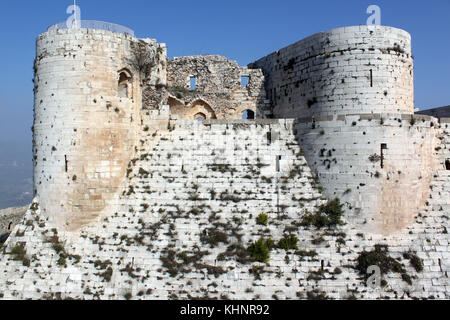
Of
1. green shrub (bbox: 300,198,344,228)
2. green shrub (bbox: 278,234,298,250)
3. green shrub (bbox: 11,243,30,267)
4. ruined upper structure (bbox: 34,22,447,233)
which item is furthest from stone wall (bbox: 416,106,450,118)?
green shrub (bbox: 11,243,30,267)

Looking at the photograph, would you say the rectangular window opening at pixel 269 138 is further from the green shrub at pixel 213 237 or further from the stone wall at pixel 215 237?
the green shrub at pixel 213 237

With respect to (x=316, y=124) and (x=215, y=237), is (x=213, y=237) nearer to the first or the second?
(x=215, y=237)

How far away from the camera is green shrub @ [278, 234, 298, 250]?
1302 centimetres

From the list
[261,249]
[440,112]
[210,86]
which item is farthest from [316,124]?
[440,112]

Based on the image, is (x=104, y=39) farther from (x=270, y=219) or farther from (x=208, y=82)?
(x=270, y=219)

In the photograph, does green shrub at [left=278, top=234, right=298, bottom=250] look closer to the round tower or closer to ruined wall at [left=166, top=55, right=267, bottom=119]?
the round tower

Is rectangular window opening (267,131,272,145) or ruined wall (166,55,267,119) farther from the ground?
ruined wall (166,55,267,119)

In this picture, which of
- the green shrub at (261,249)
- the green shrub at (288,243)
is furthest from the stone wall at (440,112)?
the green shrub at (261,249)

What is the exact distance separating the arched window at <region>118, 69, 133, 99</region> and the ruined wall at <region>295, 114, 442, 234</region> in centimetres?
793

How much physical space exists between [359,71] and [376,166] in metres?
3.67

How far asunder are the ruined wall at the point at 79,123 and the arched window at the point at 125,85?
1.37 ft

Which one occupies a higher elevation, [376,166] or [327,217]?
[376,166]

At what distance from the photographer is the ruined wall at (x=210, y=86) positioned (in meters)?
19.2

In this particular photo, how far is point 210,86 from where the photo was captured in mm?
19328
